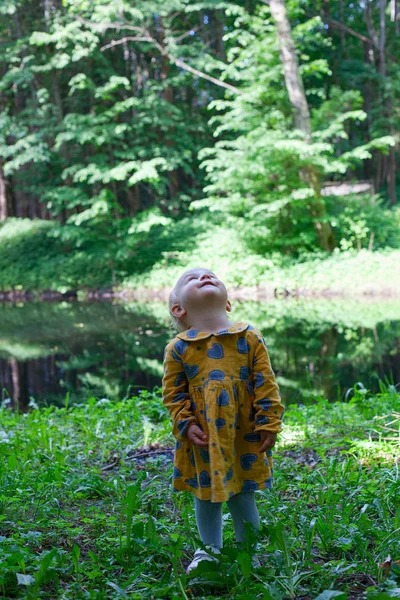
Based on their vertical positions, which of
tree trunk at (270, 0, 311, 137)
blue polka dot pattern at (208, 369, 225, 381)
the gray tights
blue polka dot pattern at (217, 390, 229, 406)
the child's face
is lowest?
the gray tights

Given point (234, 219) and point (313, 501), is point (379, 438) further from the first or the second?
point (234, 219)

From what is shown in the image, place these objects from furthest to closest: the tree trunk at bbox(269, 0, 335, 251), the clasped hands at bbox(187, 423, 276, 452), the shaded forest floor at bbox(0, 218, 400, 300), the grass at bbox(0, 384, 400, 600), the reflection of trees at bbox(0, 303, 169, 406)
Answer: the tree trunk at bbox(269, 0, 335, 251) → the shaded forest floor at bbox(0, 218, 400, 300) → the reflection of trees at bbox(0, 303, 169, 406) → the clasped hands at bbox(187, 423, 276, 452) → the grass at bbox(0, 384, 400, 600)

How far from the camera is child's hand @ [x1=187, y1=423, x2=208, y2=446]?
Answer: 6.77 ft

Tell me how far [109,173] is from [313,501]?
1469 cm

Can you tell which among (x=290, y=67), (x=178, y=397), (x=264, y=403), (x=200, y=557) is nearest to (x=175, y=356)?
(x=178, y=397)

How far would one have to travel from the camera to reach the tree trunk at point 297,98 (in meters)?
13.6

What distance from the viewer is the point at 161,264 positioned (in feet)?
55.2

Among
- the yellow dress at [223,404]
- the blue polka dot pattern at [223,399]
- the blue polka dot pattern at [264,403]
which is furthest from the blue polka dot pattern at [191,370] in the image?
the blue polka dot pattern at [264,403]

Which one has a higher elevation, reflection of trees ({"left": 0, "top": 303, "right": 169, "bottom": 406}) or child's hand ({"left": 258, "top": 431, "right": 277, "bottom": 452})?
child's hand ({"left": 258, "top": 431, "right": 277, "bottom": 452})

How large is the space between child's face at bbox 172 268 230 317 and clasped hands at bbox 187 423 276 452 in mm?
415

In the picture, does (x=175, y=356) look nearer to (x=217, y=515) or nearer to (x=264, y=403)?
(x=264, y=403)

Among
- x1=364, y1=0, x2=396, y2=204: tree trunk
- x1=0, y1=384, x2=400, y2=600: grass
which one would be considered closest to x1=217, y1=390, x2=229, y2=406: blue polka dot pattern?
x1=0, y1=384, x2=400, y2=600: grass

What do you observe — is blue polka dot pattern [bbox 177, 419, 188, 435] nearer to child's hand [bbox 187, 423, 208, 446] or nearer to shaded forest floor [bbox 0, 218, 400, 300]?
child's hand [bbox 187, 423, 208, 446]

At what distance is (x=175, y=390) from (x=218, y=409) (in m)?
0.18
